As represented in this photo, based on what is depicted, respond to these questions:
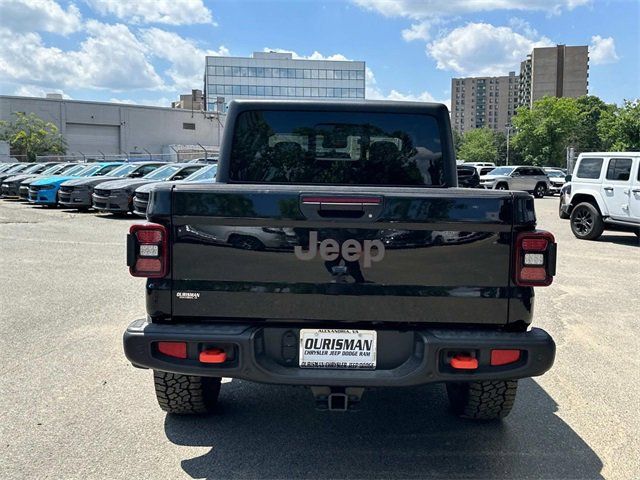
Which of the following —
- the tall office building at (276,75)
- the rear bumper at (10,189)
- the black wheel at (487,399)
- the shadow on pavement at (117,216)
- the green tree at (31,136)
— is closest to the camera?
the black wheel at (487,399)

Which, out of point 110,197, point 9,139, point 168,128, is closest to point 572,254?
point 110,197

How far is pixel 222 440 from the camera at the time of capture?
362 cm

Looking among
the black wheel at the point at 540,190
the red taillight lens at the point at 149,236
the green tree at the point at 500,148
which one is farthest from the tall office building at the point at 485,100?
the red taillight lens at the point at 149,236

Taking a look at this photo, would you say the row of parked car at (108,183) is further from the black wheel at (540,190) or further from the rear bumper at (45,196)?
the black wheel at (540,190)

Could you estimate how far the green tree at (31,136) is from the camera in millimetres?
56531

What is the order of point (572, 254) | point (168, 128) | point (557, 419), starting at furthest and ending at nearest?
point (168, 128)
point (572, 254)
point (557, 419)

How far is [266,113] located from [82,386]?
94.3 inches

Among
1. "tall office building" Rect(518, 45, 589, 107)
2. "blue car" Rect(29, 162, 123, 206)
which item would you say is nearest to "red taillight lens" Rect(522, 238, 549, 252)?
"blue car" Rect(29, 162, 123, 206)

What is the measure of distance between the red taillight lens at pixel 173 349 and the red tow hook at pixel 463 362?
136 centimetres

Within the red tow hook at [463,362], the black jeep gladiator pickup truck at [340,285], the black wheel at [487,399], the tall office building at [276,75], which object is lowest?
the black wheel at [487,399]

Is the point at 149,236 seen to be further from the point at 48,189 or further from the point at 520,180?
the point at 520,180

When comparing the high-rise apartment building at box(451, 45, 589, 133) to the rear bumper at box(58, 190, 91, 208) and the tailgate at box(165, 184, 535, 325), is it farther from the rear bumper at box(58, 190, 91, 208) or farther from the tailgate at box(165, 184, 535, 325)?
the tailgate at box(165, 184, 535, 325)

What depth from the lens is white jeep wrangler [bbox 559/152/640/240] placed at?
12695mm

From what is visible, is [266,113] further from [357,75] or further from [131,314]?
[357,75]
